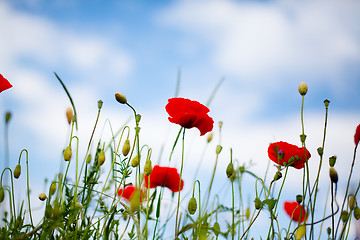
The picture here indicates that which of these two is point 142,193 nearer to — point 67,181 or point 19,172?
point 67,181

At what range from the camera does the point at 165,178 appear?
2252 millimetres

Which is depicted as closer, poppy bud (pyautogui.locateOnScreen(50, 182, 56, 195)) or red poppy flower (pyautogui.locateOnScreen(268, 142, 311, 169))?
poppy bud (pyautogui.locateOnScreen(50, 182, 56, 195))

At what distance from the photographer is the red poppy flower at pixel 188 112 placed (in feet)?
6.68

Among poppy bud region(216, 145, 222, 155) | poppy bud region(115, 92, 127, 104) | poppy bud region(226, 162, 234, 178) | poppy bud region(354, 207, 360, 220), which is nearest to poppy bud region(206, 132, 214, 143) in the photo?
poppy bud region(216, 145, 222, 155)

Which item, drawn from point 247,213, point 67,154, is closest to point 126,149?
point 67,154

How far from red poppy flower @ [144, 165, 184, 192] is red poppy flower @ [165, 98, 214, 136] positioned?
14.5 inches

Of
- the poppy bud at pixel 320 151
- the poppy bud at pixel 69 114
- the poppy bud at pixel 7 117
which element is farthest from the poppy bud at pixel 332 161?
the poppy bud at pixel 7 117

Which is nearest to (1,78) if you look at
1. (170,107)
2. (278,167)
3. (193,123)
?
(170,107)

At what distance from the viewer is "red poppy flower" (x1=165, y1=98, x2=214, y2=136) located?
→ 6.68 feet

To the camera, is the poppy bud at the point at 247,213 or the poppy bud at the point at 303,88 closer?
the poppy bud at the point at 303,88

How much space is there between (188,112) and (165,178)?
44cm

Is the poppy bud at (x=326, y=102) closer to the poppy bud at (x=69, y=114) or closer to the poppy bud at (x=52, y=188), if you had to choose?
the poppy bud at (x=69, y=114)

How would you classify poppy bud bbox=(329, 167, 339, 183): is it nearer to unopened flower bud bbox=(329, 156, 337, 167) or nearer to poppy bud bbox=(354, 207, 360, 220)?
unopened flower bud bbox=(329, 156, 337, 167)

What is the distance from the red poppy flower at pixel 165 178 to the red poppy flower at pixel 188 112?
14.5 inches
